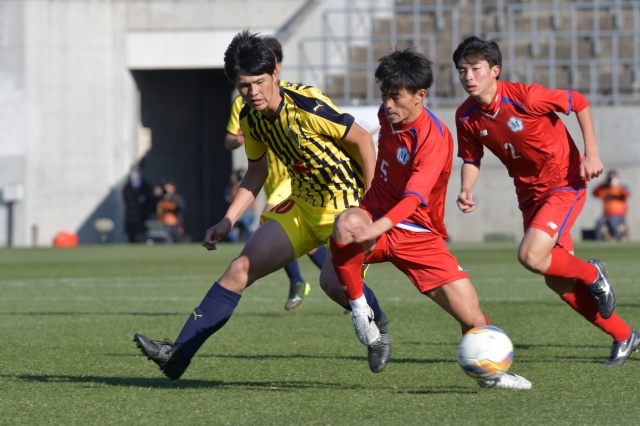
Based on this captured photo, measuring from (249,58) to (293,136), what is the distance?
1.72 ft

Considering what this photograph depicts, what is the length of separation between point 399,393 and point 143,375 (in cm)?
161

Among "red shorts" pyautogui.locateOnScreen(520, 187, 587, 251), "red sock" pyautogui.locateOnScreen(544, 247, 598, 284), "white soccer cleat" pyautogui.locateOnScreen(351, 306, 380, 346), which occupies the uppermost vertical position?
"red shorts" pyautogui.locateOnScreen(520, 187, 587, 251)

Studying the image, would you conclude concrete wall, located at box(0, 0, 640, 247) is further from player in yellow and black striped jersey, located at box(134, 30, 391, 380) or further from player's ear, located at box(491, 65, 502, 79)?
player in yellow and black striped jersey, located at box(134, 30, 391, 380)

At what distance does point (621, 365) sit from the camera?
667cm

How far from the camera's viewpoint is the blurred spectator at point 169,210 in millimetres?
27406

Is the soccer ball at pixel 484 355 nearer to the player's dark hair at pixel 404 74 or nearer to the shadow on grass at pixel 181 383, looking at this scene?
the shadow on grass at pixel 181 383

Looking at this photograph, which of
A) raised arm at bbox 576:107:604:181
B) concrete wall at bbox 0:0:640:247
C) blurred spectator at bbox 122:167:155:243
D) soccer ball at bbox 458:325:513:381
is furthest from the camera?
concrete wall at bbox 0:0:640:247

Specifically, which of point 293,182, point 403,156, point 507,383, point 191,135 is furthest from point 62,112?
point 507,383

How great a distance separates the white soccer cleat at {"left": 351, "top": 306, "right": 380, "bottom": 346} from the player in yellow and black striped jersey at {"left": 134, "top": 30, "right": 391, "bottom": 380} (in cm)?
14

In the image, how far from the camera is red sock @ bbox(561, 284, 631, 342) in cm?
676

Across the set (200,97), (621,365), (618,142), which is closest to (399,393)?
(621,365)

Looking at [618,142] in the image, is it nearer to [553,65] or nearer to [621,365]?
[553,65]

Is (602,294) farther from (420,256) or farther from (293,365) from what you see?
(293,365)

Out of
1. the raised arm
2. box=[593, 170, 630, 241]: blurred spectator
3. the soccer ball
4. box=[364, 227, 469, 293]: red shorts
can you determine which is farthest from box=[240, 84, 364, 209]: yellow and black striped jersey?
box=[593, 170, 630, 241]: blurred spectator
